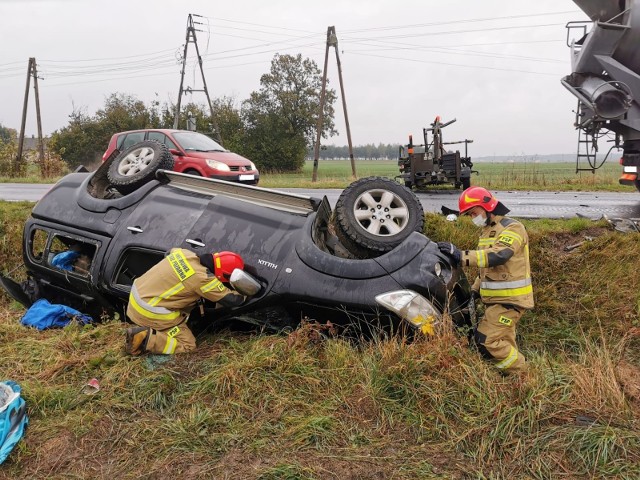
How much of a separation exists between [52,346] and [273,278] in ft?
5.44

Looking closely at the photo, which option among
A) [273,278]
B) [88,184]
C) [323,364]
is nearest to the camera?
[323,364]

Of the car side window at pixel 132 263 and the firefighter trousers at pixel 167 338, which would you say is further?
the car side window at pixel 132 263

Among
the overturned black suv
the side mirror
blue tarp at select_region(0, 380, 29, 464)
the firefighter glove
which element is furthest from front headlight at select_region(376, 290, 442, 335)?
blue tarp at select_region(0, 380, 29, 464)

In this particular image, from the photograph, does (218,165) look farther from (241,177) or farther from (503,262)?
(503,262)

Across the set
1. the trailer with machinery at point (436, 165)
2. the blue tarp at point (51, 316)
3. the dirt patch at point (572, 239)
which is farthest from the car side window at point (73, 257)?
the trailer with machinery at point (436, 165)

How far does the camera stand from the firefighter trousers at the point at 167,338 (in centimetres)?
334

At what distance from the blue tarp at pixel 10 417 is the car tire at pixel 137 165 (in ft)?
6.99

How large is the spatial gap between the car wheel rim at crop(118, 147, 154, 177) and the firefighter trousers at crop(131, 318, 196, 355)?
1.80 metres

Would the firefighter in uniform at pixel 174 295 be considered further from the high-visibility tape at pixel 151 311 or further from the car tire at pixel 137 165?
the car tire at pixel 137 165

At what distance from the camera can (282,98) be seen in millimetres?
41938

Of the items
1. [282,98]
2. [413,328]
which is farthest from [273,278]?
[282,98]

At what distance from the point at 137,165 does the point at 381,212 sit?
7.91ft

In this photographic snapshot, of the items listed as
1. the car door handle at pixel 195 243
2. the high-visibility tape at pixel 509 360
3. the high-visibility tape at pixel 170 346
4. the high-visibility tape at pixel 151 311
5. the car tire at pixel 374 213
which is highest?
the car tire at pixel 374 213

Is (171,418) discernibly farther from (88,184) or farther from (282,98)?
(282,98)
